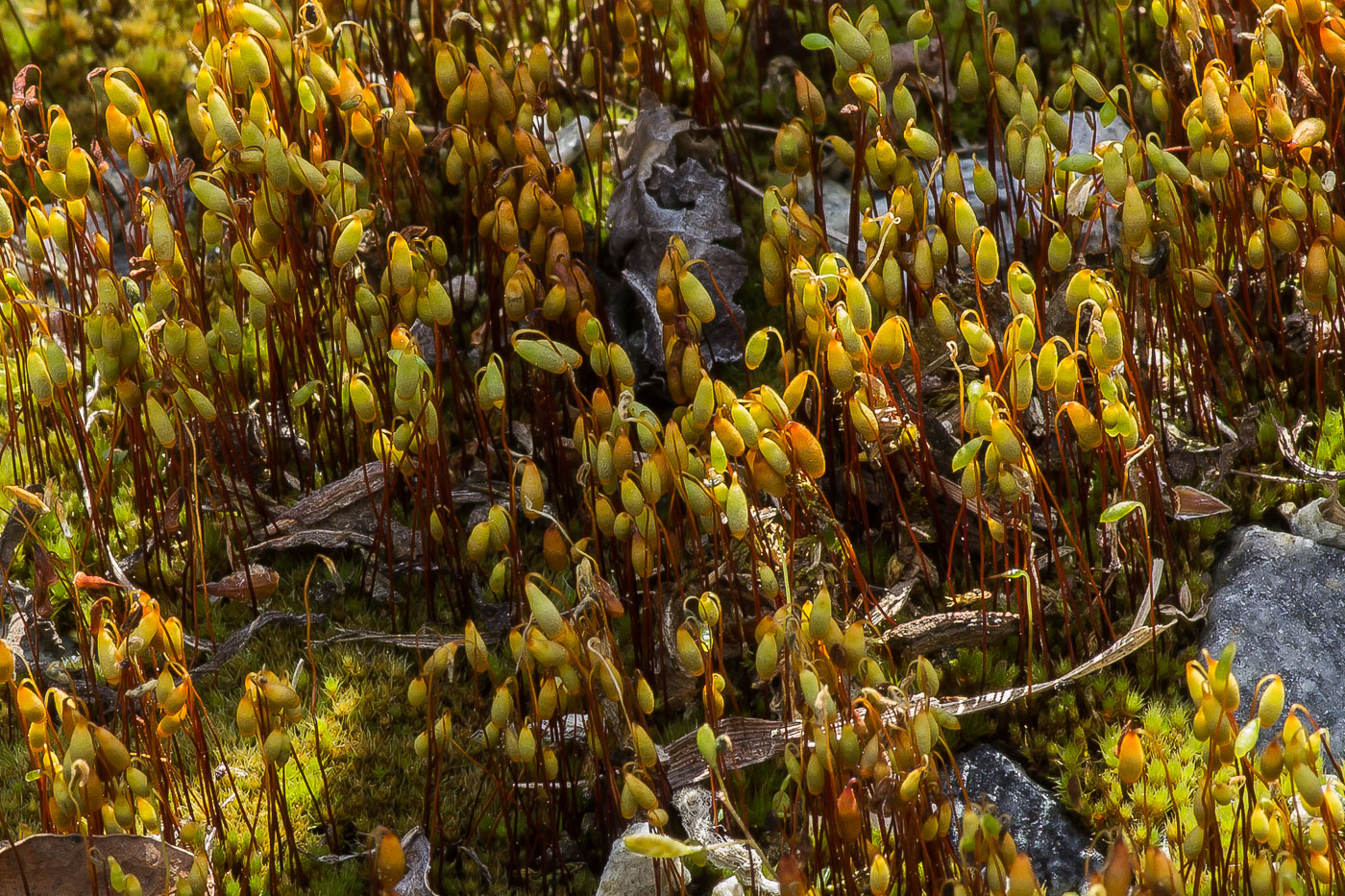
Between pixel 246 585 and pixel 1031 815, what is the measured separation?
1519mm

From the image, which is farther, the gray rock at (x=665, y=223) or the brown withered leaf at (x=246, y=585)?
the gray rock at (x=665, y=223)

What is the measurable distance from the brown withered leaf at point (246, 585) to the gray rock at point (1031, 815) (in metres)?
1.35

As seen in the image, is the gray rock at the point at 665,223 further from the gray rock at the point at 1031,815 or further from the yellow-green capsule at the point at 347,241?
the gray rock at the point at 1031,815

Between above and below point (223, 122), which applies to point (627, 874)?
below

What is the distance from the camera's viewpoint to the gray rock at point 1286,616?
7.25 ft

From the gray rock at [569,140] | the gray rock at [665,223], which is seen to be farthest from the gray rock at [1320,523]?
the gray rock at [569,140]

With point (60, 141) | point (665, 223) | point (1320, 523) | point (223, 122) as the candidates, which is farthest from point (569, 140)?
point (1320, 523)

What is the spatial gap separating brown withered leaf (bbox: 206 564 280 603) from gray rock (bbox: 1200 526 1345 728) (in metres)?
1.77

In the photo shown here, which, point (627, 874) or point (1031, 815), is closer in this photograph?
point (627, 874)

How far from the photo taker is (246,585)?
2.48m

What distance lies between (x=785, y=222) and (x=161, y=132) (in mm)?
1204

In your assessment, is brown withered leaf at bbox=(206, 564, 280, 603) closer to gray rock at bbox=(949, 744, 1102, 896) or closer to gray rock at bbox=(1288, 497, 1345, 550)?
gray rock at bbox=(949, 744, 1102, 896)

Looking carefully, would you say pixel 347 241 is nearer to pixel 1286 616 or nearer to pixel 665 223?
pixel 665 223

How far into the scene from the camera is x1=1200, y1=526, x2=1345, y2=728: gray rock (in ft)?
7.25
